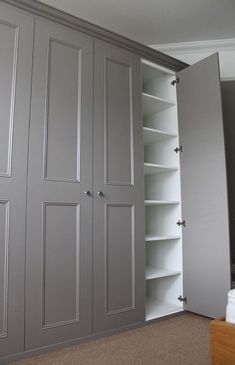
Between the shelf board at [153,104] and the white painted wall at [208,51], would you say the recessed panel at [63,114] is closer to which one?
the shelf board at [153,104]

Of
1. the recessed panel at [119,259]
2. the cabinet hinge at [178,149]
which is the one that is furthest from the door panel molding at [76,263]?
the cabinet hinge at [178,149]

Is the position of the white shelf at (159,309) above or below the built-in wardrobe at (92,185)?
below

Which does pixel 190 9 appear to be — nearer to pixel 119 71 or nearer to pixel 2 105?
pixel 119 71

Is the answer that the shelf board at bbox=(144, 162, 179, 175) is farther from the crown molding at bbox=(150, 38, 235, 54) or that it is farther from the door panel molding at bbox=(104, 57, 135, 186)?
the crown molding at bbox=(150, 38, 235, 54)

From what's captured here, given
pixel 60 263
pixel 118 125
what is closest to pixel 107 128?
pixel 118 125

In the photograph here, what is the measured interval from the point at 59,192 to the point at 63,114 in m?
0.54

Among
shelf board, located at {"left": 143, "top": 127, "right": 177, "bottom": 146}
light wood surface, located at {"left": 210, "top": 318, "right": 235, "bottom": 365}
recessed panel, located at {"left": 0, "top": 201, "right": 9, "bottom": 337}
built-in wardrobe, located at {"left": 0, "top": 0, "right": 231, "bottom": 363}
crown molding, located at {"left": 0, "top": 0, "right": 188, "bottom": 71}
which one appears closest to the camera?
light wood surface, located at {"left": 210, "top": 318, "right": 235, "bottom": 365}

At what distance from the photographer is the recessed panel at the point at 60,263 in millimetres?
1761

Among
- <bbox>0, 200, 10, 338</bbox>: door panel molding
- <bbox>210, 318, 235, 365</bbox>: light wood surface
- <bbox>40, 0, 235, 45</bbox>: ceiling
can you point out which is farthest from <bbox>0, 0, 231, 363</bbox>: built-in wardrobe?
<bbox>210, 318, 235, 365</bbox>: light wood surface

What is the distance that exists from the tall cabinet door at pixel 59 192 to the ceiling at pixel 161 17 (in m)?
0.65

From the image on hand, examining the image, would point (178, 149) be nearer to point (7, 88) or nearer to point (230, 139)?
point (230, 139)

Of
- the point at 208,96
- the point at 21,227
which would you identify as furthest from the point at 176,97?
the point at 21,227

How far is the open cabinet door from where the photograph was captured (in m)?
2.10

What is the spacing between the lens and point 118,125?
218 cm
